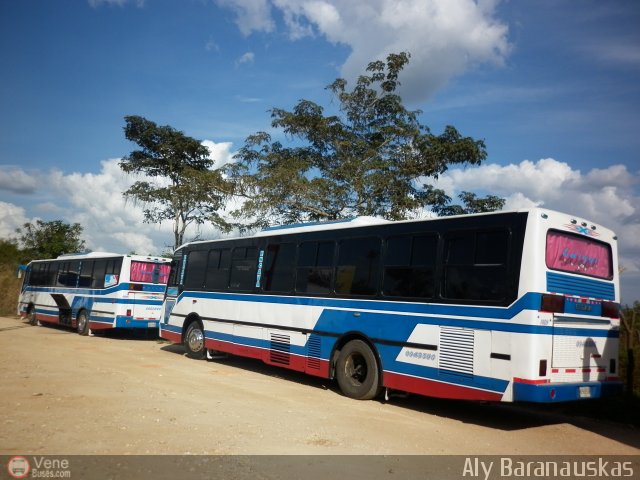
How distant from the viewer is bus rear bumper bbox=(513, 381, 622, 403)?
7.07 metres

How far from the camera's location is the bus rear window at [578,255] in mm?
7645

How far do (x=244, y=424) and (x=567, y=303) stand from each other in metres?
4.65

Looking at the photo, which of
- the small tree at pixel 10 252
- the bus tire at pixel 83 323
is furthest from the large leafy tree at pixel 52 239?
the bus tire at pixel 83 323

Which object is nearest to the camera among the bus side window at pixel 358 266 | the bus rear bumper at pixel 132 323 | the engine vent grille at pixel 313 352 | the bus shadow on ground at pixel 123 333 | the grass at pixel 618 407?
the grass at pixel 618 407

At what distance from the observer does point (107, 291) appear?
18.3m

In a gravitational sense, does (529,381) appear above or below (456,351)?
below

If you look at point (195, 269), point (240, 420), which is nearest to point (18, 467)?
point (240, 420)

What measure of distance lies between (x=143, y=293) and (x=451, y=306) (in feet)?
41.6

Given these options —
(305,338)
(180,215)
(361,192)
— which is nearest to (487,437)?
(305,338)

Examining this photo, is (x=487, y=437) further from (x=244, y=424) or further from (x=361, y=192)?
(x=361, y=192)

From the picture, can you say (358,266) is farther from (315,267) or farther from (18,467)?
(18,467)

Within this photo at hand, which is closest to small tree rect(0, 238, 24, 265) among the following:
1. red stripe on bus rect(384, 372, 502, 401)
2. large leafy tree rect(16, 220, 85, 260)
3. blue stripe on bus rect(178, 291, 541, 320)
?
large leafy tree rect(16, 220, 85, 260)

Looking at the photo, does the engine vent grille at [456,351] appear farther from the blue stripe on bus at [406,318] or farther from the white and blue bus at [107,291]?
the white and blue bus at [107,291]

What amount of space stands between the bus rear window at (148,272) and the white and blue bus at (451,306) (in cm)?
784
